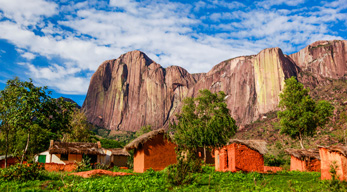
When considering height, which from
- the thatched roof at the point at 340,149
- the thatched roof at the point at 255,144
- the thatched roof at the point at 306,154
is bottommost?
the thatched roof at the point at 306,154

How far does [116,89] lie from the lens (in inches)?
5468

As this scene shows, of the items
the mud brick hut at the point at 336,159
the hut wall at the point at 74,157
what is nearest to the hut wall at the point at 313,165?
the mud brick hut at the point at 336,159

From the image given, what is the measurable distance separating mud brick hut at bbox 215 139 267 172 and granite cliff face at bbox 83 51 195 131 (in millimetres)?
105342

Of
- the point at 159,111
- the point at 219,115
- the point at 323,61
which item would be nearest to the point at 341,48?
the point at 323,61

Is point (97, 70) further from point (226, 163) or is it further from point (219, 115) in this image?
point (226, 163)

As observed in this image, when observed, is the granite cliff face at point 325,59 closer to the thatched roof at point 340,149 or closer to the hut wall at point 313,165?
the hut wall at point 313,165

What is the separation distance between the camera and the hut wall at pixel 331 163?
14641 mm

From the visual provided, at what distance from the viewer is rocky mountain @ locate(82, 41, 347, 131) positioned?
311ft

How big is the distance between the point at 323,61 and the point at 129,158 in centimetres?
8537

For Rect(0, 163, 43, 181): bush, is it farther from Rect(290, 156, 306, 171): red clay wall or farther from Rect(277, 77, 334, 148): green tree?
Rect(277, 77, 334, 148): green tree

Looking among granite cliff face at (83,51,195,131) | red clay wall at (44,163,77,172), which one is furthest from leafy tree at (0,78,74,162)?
granite cliff face at (83,51,195,131)

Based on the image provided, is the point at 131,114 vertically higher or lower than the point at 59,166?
higher

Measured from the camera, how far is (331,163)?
15.4 meters

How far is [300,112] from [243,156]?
14350mm
